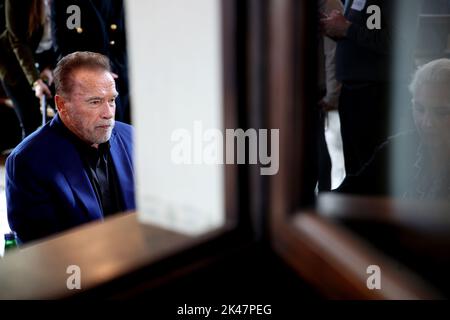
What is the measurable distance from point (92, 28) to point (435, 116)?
1527 mm

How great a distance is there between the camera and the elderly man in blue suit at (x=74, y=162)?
5.13 feet

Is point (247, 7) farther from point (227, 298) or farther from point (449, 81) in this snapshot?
point (449, 81)

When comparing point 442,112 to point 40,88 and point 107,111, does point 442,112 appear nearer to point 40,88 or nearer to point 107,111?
point 107,111

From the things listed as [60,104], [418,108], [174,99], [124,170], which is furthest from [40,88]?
[174,99]

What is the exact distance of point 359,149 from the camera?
6.57ft

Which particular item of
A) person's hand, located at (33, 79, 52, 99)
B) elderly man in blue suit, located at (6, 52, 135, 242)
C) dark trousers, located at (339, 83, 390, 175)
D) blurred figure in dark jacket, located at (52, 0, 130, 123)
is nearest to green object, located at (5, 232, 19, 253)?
elderly man in blue suit, located at (6, 52, 135, 242)

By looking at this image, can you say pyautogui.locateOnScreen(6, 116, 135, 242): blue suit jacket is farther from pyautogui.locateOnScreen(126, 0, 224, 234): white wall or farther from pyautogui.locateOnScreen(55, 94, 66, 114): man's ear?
pyautogui.locateOnScreen(126, 0, 224, 234): white wall

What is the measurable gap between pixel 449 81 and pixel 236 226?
4.14ft

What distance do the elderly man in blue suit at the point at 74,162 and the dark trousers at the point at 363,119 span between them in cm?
86

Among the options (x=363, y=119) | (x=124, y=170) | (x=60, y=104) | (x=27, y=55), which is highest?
(x=27, y=55)

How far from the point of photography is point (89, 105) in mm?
1864

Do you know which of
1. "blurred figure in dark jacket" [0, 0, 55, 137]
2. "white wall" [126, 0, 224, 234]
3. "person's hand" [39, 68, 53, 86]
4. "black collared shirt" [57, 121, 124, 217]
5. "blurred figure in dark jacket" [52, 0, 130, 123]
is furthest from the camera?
"person's hand" [39, 68, 53, 86]

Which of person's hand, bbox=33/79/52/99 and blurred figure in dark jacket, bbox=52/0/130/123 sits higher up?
blurred figure in dark jacket, bbox=52/0/130/123

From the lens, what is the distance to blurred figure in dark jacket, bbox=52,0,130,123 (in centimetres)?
226
